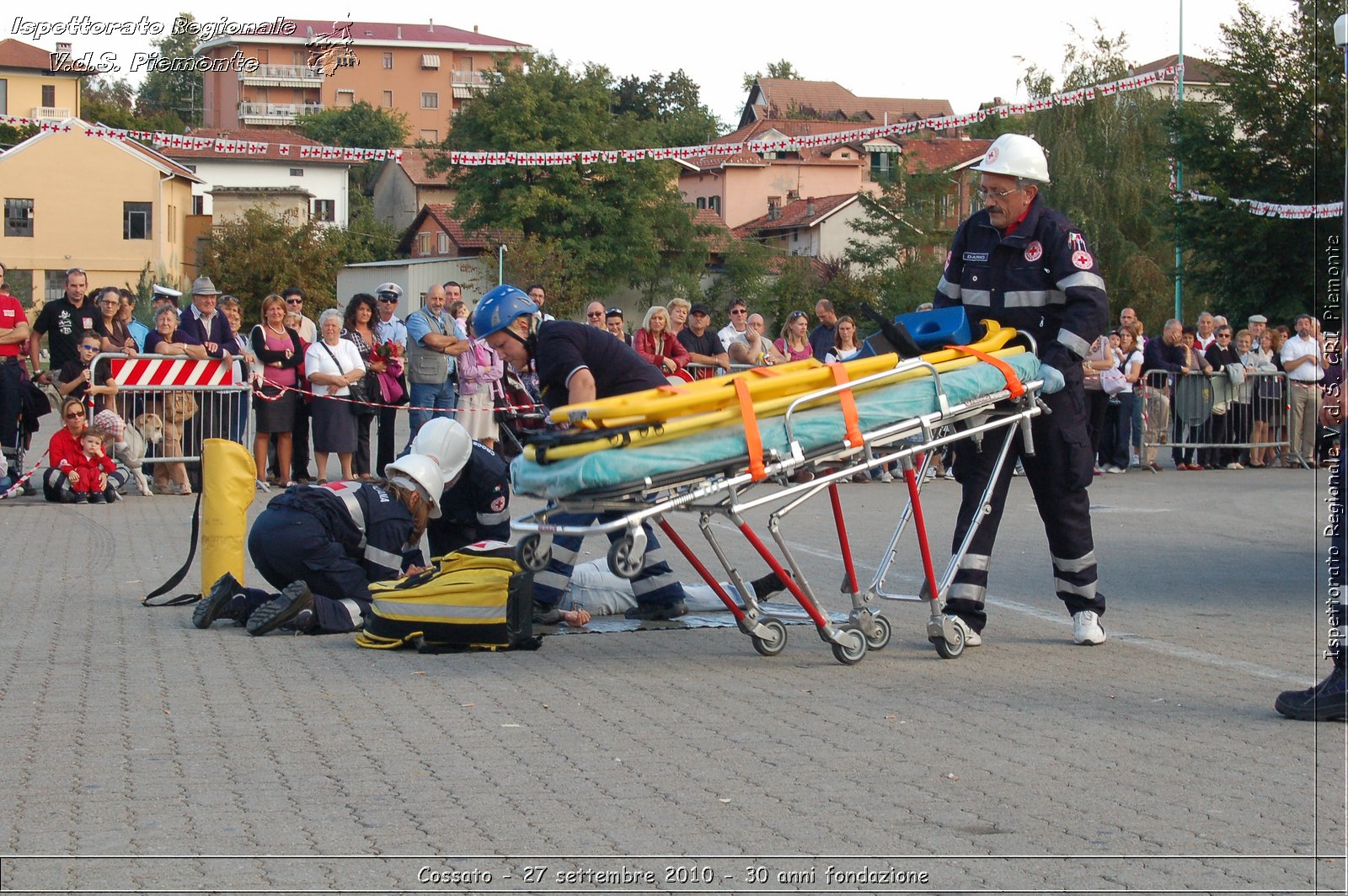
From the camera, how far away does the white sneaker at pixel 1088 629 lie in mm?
7680

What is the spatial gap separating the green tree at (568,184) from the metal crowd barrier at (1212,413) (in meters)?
51.5

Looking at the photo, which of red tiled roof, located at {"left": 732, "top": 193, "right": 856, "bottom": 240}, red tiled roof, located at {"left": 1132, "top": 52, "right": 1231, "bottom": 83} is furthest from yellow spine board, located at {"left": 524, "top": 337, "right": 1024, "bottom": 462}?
red tiled roof, located at {"left": 732, "top": 193, "right": 856, "bottom": 240}

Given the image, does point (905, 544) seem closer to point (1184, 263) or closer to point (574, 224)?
point (1184, 263)

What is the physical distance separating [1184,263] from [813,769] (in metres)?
36.8

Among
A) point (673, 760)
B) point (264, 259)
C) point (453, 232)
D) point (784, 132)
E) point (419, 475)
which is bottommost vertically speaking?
point (673, 760)

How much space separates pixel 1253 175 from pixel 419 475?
97.5 ft

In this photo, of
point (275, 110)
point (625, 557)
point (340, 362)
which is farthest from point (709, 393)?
point (275, 110)

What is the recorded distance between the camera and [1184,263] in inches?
1545

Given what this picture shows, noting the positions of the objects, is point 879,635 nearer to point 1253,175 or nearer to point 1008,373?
point 1008,373

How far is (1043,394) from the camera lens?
7.52 metres

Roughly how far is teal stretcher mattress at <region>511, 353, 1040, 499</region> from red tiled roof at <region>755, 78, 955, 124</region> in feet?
410

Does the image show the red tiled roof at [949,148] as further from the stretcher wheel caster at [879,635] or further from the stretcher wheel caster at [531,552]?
the stretcher wheel caster at [531,552]

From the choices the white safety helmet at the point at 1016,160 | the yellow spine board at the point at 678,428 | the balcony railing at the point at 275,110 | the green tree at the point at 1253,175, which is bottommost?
the yellow spine board at the point at 678,428

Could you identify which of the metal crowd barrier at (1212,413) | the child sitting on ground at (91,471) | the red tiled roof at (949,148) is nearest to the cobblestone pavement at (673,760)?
the child sitting on ground at (91,471)
